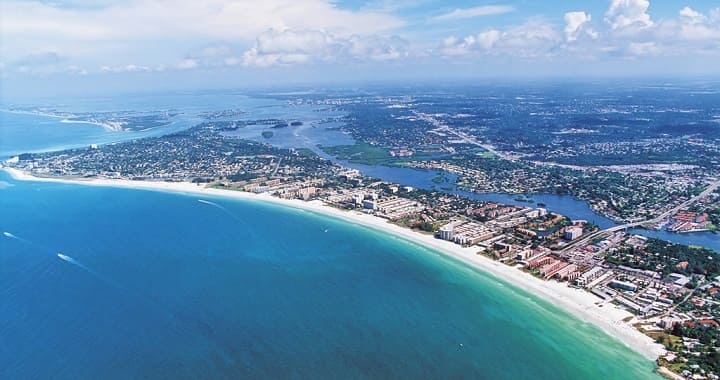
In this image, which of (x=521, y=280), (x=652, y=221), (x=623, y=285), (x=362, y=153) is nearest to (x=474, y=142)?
(x=362, y=153)

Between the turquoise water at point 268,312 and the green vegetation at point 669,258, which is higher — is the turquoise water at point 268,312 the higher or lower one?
the lower one

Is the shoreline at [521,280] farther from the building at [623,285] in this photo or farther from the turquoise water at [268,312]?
the building at [623,285]

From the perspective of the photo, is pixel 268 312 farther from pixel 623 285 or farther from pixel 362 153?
pixel 362 153

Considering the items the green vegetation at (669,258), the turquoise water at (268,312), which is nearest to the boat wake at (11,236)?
the turquoise water at (268,312)

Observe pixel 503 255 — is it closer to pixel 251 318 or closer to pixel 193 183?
pixel 251 318

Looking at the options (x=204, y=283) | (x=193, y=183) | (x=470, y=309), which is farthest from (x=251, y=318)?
(x=193, y=183)

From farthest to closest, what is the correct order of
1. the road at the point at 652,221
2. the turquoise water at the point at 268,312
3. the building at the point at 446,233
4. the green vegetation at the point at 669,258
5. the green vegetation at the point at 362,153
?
the green vegetation at the point at 362,153 → the building at the point at 446,233 → the road at the point at 652,221 → the green vegetation at the point at 669,258 → the turquoise water at the point at 268,312

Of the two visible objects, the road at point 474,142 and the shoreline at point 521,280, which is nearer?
the shoreline at point 521,280
